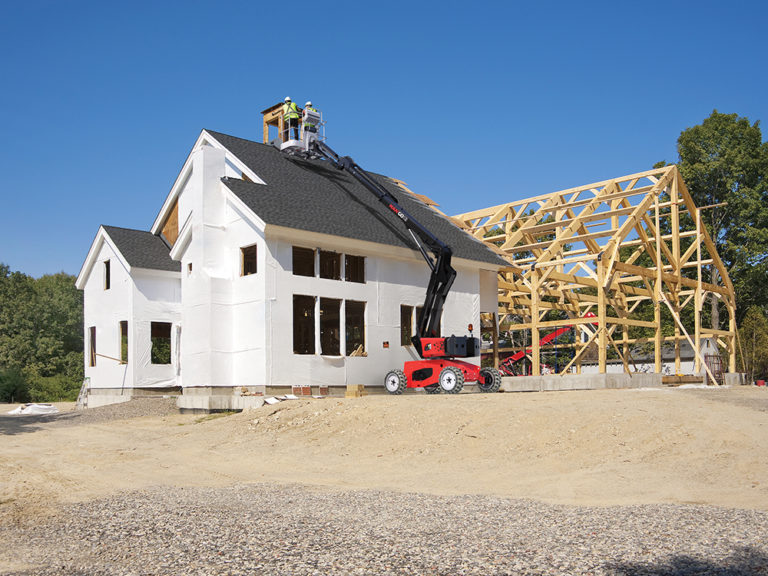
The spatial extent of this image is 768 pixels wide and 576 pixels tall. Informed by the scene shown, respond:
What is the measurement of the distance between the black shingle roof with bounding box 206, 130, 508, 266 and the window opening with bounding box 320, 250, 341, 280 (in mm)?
1003

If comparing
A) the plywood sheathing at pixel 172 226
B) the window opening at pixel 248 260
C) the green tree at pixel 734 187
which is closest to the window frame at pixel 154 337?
the plywood sheathing at pixel 172 226

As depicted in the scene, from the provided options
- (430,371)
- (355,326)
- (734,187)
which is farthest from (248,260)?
(734,187)

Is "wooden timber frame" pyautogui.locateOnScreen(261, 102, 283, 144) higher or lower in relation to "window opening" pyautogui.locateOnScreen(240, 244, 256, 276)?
higher

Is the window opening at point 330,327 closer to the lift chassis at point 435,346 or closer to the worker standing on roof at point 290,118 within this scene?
the lift chassis at point 435,346

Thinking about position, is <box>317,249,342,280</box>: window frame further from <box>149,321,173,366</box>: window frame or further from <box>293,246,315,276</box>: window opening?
<box>149,321,173,366</box>: window frame

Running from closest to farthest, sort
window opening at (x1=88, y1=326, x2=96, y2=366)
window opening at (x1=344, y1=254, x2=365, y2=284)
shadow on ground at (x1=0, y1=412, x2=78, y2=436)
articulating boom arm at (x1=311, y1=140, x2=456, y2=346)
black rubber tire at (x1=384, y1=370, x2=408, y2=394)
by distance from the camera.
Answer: shadow on ground at (x1=0, y1=412, x2=78, y2=436) < black rubber tire at (x1=384, y1=370, x2=408, y2=394) < window opening at (x1=344, y1=254, x2=365, y2=284) < articulating boom arm at (x1=311, y1=140, x2=456, y2=346) < window opening at (x1=88, y1=326, x2=96, y2=366)

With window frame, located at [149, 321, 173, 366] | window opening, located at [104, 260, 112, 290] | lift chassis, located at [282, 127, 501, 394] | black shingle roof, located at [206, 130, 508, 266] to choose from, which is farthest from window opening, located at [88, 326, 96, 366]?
lift chassis, located at [282, 127, 501, 394]

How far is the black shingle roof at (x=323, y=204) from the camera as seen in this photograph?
22.6 m

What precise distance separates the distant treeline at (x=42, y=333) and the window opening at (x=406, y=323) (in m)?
28.2

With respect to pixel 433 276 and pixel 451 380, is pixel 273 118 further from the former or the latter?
pixel 451 380

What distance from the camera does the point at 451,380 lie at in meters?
21.5

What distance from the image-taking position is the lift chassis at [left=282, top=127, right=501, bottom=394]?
72.3 ft

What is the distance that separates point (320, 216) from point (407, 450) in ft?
36.0

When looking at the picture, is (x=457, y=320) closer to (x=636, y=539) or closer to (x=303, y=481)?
(x=303, y=481)
